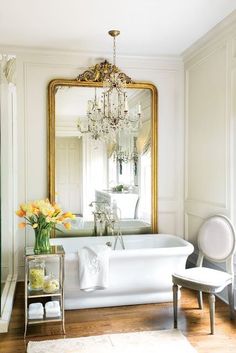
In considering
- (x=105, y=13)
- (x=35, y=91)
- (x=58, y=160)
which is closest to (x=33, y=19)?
(x=105, y=13)

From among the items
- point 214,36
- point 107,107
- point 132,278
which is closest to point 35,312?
point 132,278

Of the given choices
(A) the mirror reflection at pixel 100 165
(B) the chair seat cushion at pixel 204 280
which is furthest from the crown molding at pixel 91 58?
(B) the chair seat cushion at pixel 204 280

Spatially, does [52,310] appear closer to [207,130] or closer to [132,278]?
[132,278]

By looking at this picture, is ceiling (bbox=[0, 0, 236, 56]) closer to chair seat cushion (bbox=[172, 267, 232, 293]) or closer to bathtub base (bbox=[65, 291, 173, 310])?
chair seat cushion (bbox=[172, 267, 232, 293])

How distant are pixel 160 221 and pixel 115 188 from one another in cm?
71

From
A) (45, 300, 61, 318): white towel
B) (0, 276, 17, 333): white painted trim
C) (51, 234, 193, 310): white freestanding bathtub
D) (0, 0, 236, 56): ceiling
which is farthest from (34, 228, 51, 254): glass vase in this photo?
(0, 0, 236, 56): ceiling

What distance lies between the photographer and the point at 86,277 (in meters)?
3.45

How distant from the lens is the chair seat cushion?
10.1ft

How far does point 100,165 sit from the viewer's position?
14.9 ft

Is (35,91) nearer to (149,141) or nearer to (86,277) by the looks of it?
(149,141)

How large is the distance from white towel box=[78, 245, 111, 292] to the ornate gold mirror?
3.55 feet

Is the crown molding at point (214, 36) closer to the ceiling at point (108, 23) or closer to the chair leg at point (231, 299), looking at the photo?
the ceiling at point (108, 23)

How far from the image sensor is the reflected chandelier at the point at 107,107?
176 inches

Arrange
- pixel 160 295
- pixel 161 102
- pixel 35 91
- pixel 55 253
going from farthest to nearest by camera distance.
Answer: pixel 161 102 → pixel 35 91 → pixel 160 295 → pixel 55 253
